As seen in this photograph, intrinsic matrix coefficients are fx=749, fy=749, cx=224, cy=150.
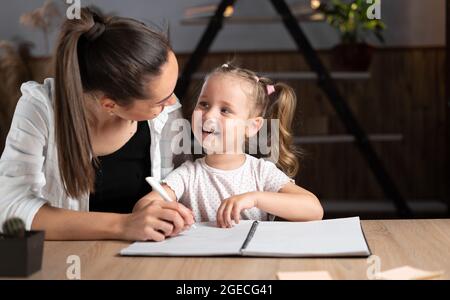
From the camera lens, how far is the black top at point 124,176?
1.78 m

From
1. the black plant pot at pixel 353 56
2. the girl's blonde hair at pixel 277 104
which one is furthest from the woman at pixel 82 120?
the black plant pot at pixel 353 56

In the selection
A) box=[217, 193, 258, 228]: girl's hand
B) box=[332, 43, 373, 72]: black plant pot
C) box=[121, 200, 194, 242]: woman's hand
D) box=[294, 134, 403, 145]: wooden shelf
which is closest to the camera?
box=[121, 200, 194, 242]: woman's hand

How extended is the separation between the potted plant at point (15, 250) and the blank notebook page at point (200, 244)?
17 cm

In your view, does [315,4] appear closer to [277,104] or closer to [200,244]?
[277,104]

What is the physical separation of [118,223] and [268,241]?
0.27 metres

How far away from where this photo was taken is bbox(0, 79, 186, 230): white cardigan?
1399 millimetres

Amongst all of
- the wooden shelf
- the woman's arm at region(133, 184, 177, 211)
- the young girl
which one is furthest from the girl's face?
the wooden shelf

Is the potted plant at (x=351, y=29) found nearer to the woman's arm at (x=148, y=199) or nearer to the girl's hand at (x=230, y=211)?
the woman's arm at (x=148, y=199)

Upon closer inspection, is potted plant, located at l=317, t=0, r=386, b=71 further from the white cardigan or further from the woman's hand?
the woman's hand

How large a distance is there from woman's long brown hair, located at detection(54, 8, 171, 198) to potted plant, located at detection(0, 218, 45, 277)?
400mm

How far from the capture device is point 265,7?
459 centimetres

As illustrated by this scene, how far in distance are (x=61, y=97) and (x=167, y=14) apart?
10.7 feet
